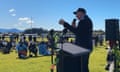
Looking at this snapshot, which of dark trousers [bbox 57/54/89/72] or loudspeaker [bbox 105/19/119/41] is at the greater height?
loudspeaker [bbox 105/19/119/41]

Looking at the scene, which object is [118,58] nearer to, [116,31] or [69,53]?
[116,31]

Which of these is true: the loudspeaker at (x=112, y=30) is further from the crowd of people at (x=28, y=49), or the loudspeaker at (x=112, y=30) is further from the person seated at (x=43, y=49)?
the person seated at (x=43, y=49)

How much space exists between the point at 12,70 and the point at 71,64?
26.4ft

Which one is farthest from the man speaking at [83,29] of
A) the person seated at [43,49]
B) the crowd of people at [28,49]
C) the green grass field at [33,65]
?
the person seated at [43,49]

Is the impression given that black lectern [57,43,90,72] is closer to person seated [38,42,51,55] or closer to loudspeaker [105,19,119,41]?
loudspeaker [105,19,119,41]

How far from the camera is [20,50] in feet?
74.7

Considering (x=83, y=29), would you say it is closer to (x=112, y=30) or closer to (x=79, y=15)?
(x=79, y=15)

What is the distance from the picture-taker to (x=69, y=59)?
7.22 meters

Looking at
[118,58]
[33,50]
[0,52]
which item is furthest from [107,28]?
[0,52]

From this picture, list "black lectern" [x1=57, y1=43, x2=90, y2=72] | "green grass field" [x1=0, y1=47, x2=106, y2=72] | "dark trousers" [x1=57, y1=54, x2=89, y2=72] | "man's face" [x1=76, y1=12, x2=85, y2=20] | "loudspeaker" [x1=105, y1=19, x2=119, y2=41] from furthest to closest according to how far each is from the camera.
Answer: "green grass field" [x1=0, y1=47, x2=106, y2=72]
"loudspeaker" [x1=105, y1=19, x2=119, y2=41]
"man's face" [x1=76, y1=12, x2=85, y2=20]
"dark trousers" [x1=57, y1=54, x2=89, y2=72]
"black lectern" [x1=57, y1=43, x2=90, y2=72]

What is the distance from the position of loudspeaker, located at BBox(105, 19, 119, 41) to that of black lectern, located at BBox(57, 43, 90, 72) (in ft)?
16.6

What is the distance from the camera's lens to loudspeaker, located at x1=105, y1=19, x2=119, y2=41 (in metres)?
12.4

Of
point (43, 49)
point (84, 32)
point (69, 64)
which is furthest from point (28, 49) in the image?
point (69, 64)

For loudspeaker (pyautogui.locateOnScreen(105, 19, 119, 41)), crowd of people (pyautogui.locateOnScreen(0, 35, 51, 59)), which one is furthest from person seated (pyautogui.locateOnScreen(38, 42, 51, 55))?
loudspeaker (pyautogui.locateOnScreen(105, 19, 119, 41))
